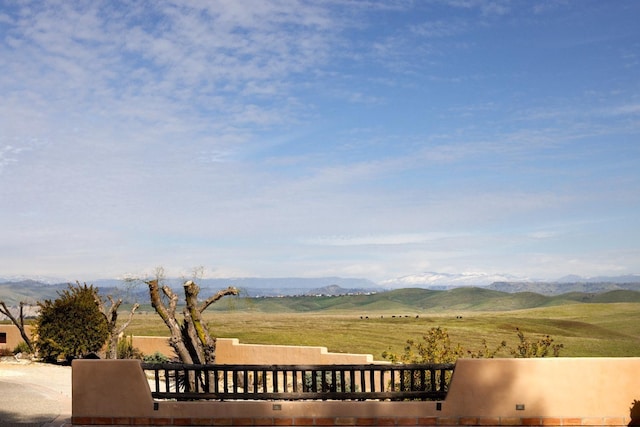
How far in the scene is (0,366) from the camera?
23.9 meters

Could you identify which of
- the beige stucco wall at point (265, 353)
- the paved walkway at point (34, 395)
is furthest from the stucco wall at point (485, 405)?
the beige stucco wall at point (265, 353)

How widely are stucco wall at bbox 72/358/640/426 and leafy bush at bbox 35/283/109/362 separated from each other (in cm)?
1427

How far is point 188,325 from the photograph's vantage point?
63.8 feet

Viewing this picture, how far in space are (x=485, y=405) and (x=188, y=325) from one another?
33.7 ft

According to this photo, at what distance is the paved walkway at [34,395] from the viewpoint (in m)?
13.4

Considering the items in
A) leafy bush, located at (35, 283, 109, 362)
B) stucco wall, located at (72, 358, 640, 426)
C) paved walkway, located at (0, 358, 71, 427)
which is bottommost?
paved walkway, located at (0, 358, 71, 427)

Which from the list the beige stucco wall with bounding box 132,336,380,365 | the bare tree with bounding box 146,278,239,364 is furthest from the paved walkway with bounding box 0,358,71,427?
the beige stucco wall with bounding box 132,336,380,365

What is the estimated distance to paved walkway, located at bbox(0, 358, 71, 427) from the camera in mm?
13397

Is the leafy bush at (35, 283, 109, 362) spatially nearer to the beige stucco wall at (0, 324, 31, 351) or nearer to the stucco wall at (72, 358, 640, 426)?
the beige stucco wall at (0, 324, 31, 351)

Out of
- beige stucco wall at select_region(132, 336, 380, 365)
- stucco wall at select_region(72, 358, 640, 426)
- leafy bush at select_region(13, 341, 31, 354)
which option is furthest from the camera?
leafy bush at select_region(13, 341, 31, 354)

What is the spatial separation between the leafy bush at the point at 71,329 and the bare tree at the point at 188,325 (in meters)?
6.34

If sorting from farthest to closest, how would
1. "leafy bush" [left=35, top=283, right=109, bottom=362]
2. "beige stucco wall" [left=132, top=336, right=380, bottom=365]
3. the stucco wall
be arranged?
"leafy bush" [left=35, top=283, right=109, bottom=362] → "beige stucco wall" [left=132, top=336, right=380, bottom=365] → the stucco wall

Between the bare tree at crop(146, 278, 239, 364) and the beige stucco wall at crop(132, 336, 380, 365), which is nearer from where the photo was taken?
the bare tree at crop(146, 278, 239, 364)

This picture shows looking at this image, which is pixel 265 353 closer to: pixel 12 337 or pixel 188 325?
pixel 188 325
